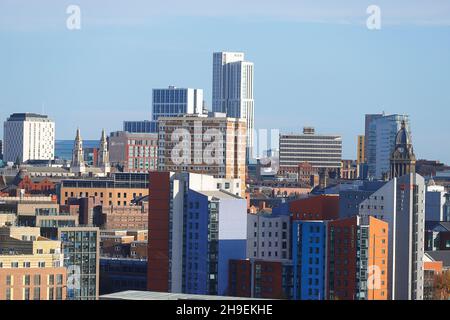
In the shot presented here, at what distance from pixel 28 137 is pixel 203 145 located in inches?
1345

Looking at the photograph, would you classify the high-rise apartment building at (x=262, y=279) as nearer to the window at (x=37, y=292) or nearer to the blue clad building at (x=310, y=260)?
the blue clad building at (x=310, y=260)

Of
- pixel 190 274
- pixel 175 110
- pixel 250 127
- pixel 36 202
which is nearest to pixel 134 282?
pixel 190 274

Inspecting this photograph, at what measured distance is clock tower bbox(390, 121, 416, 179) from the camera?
130ft

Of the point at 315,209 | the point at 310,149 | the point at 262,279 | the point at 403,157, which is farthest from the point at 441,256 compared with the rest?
the point at 310,149

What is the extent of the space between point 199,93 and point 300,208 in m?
54.8

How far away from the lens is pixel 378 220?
80.7 ft

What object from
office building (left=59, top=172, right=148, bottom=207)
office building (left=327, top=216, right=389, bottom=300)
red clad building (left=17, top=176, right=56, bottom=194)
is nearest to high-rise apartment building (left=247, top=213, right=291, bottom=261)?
office building (left=327, top=216, right=389, bottom=300)

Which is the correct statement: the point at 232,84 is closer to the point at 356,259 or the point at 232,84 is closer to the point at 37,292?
the point at 356,259

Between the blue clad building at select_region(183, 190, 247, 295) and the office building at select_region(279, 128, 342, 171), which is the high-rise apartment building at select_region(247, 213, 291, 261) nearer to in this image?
the blue clad building at select_region(183, 190, 247, 295)

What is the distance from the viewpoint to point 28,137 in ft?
244
